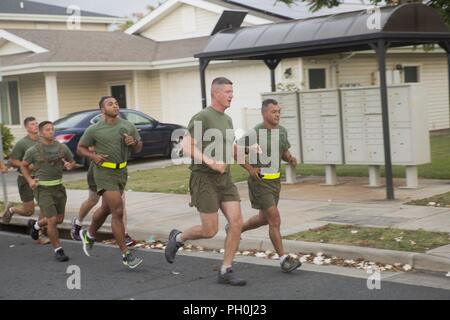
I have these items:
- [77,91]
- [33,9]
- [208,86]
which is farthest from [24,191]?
[33,9]

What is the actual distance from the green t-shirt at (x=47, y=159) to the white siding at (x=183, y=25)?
15030mm

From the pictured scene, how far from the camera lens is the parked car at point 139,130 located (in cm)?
1788

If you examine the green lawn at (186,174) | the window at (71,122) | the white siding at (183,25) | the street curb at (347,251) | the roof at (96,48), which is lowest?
the street curb at (347,251)

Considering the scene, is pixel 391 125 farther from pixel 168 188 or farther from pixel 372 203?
pixel 168 188

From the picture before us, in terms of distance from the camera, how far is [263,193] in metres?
7.27

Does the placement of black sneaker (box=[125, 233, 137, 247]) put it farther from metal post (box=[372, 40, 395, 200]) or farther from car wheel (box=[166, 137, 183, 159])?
car wheel (box=[166, 137, 183, 159])

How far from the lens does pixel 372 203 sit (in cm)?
1088

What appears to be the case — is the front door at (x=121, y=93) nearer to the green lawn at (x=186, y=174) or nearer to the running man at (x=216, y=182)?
the green lawn at (x=186, y=174)

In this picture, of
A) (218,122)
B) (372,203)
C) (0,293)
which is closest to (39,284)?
(0,293)

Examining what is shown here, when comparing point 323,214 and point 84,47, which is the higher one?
point 84,47

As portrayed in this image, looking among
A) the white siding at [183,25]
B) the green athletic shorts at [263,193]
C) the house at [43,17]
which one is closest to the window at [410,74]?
the white siding at [183,25]

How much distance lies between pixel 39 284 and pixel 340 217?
4.32 m

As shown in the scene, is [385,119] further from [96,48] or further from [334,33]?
[96,48]

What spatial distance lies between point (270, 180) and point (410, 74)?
18.3 meters
